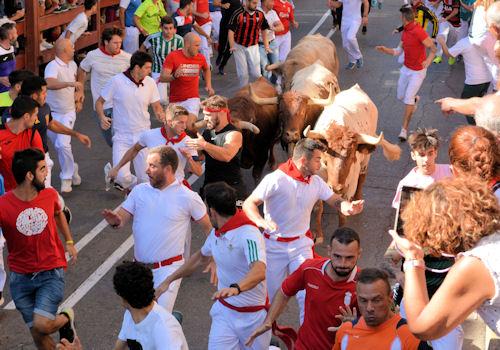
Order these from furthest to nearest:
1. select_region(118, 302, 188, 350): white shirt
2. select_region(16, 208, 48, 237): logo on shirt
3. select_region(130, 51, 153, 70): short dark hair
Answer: select_region(130, 51, 153, 70): short dark hair, select_region(16, 208, 48, 237): logo on shirt, select_region(118, 302, 188, 350): white shirt

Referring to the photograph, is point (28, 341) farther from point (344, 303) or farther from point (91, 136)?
point (91, 136)

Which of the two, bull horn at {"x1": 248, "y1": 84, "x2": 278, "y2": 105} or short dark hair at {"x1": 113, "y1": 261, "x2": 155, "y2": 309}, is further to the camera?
bull horn at {"x1": 248, "y1": 84, "x2": 278, "y2": 105}

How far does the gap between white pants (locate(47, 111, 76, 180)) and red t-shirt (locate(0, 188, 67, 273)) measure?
4.53 metres

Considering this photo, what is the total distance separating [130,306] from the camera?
556 centimetres

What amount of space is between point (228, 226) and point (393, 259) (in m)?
1.30

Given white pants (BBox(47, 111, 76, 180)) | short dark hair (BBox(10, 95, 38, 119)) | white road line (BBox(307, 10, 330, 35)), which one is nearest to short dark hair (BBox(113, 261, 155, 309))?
short dark hair (BBox(10, 95, 38, 119))

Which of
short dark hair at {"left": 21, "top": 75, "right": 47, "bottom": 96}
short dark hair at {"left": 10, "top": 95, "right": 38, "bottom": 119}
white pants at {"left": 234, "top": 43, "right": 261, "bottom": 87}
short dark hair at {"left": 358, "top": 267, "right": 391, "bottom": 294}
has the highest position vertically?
short dark hair at {"left": 358, "top": 267, "right": 391, "bottom": 294}

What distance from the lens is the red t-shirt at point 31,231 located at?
7.07 meters

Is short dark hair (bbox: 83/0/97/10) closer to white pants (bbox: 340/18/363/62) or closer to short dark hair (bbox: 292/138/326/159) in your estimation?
white pants (bbox: 340/18/363/62)

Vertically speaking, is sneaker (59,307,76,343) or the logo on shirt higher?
the logo on shirt

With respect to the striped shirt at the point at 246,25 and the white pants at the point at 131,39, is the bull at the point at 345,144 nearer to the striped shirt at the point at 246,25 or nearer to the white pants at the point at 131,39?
the striped shirt at the point at 246,25

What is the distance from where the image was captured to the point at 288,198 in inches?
308

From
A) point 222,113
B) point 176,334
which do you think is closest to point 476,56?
point 222,113

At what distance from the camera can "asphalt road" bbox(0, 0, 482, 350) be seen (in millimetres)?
8258
